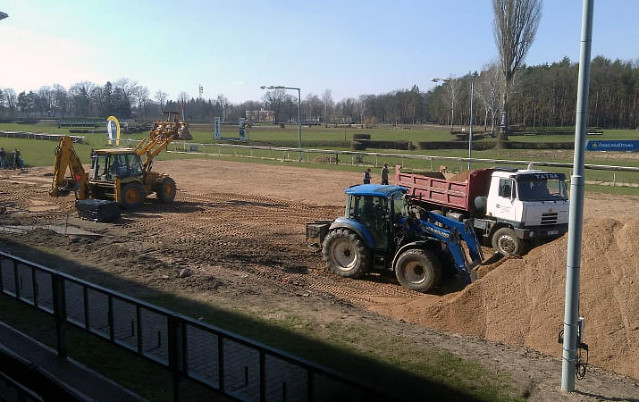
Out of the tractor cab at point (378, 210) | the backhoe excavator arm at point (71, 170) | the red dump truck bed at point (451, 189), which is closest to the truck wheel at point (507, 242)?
the red dump truck bed at point (451, 189)

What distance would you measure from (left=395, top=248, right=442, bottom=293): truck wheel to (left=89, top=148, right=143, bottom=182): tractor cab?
13433 millimetres

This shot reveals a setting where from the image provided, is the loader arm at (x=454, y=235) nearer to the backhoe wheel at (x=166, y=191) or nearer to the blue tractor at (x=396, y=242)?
the blue tractor at (x=396, y=242)

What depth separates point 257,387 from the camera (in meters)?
5.19

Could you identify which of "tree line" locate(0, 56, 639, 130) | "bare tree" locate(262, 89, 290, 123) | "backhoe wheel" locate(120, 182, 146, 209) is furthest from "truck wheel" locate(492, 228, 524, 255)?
"bare tree" locate(262, 89, 290, 123)

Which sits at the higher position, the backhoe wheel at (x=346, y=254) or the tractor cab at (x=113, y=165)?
the tractor cab at (x=113, y=165)

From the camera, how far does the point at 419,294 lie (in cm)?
1175

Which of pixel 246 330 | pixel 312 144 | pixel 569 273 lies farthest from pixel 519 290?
pixel 312 144

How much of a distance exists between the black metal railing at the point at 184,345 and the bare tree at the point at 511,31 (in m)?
64.0

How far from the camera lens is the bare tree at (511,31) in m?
66.2

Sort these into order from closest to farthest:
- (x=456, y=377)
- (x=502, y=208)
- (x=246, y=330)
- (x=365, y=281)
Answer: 1. (x=456, y=377)
2. (x=246, y=330)
3. (x=365, y=281)
4. (x=502, y=208)

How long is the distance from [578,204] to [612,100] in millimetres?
105273

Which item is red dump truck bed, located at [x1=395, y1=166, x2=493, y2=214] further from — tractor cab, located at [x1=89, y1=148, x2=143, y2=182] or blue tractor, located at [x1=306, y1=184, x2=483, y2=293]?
tractor cab, located at [x1=89, y1=148, x2=143, y2=182]

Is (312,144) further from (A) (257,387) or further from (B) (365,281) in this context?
(A) (257,387)

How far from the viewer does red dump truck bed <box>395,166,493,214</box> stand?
53.2 ft
